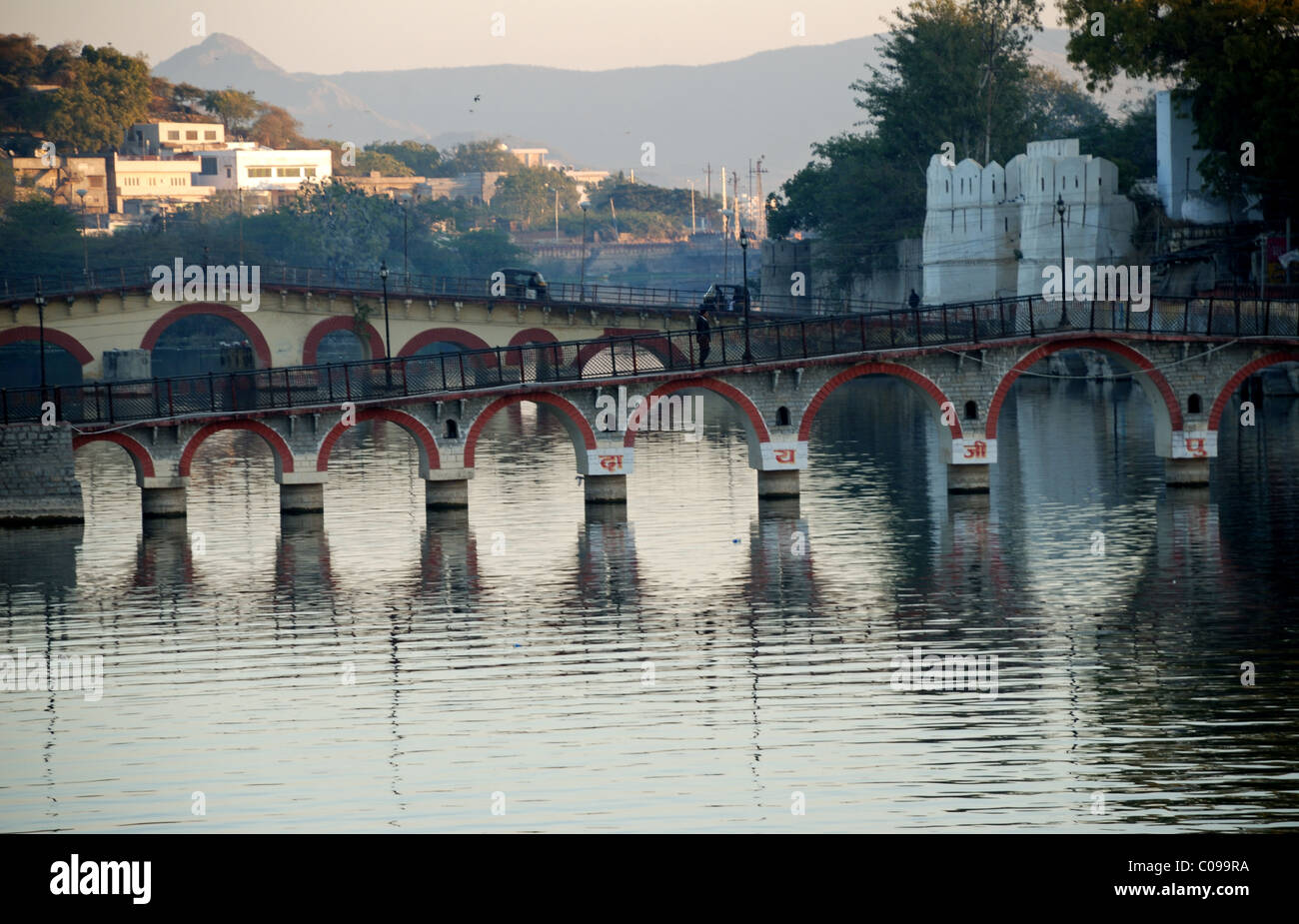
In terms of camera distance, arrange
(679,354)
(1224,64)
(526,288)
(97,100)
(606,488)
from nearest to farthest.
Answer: (679,354)
(606,488)
(1224,64)
(526,288)
(97,100)

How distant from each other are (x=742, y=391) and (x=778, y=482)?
11.9ft

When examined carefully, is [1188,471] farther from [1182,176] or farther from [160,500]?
[1182,176]

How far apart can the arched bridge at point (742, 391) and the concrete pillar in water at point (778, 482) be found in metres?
0.05

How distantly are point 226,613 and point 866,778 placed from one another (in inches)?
827

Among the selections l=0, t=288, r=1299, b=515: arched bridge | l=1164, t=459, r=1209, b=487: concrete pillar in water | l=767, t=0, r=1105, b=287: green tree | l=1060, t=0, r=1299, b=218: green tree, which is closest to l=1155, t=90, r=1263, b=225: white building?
l=1060, t=0, r=1299, b=218: green tree

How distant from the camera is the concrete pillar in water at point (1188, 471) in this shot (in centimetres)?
6303

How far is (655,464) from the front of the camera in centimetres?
7912

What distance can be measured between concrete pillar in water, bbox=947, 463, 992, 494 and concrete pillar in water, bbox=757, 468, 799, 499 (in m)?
5.25

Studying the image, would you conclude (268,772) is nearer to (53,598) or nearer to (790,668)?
(790,668)

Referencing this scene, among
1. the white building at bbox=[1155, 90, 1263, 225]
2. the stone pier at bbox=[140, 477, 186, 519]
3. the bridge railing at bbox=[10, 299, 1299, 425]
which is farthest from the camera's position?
the white building at bbox=[1155, 90, 1263, 225]

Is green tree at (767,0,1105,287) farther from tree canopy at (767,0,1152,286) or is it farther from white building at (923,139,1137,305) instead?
white building at (923,139,1137,305)

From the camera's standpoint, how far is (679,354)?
6150 cm

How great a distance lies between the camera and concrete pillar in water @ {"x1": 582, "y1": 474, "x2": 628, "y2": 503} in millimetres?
61938

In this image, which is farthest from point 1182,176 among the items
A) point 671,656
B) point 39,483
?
point 671,656
